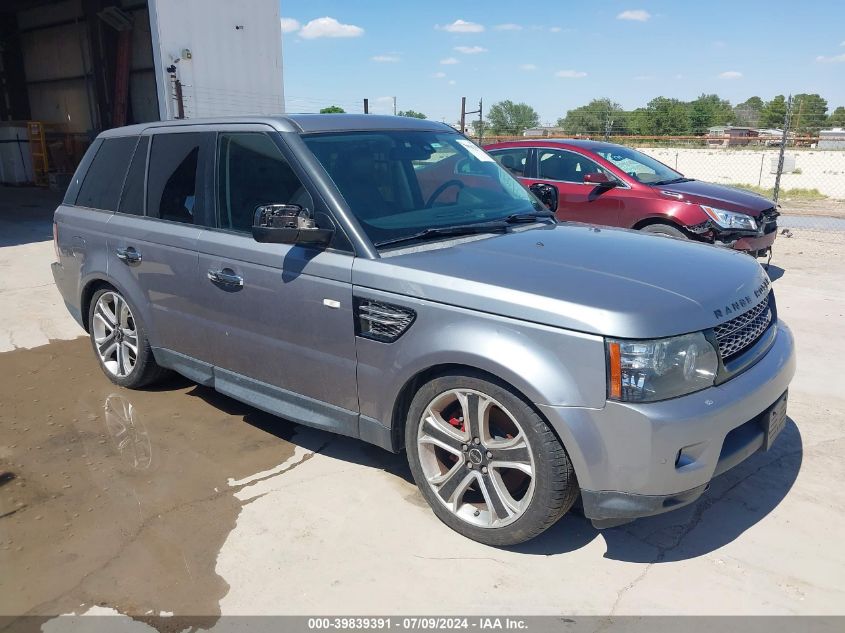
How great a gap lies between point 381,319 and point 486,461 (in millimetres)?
798

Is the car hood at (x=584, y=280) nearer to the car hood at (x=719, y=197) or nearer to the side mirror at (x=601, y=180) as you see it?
the car hood at (x=719, y=197)

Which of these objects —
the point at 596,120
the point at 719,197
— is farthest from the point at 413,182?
the point at 596,120

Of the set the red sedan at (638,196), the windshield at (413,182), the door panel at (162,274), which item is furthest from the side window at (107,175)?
the red sedan at (638,196)

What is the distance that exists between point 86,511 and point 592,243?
291cm

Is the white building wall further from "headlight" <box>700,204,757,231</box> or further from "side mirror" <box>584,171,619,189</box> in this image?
"headlight" <box>700,204,757,231</box>

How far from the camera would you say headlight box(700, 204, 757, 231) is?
743 cm

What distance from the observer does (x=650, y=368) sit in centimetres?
257

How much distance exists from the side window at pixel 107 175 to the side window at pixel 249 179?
3.76ft

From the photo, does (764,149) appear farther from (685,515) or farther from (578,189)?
(685,515)

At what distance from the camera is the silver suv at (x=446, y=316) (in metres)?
2.63

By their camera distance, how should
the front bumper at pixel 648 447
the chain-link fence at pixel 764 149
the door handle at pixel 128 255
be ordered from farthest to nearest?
1. the chain-link fence at pixel 764 149
2. the door handle at pixel 128 255
3. the front bumper at pixel 648 447

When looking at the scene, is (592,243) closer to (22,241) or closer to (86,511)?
(86,511)

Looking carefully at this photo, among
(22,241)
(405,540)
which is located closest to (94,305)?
(405,540)

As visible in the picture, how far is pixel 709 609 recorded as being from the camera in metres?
2.67
